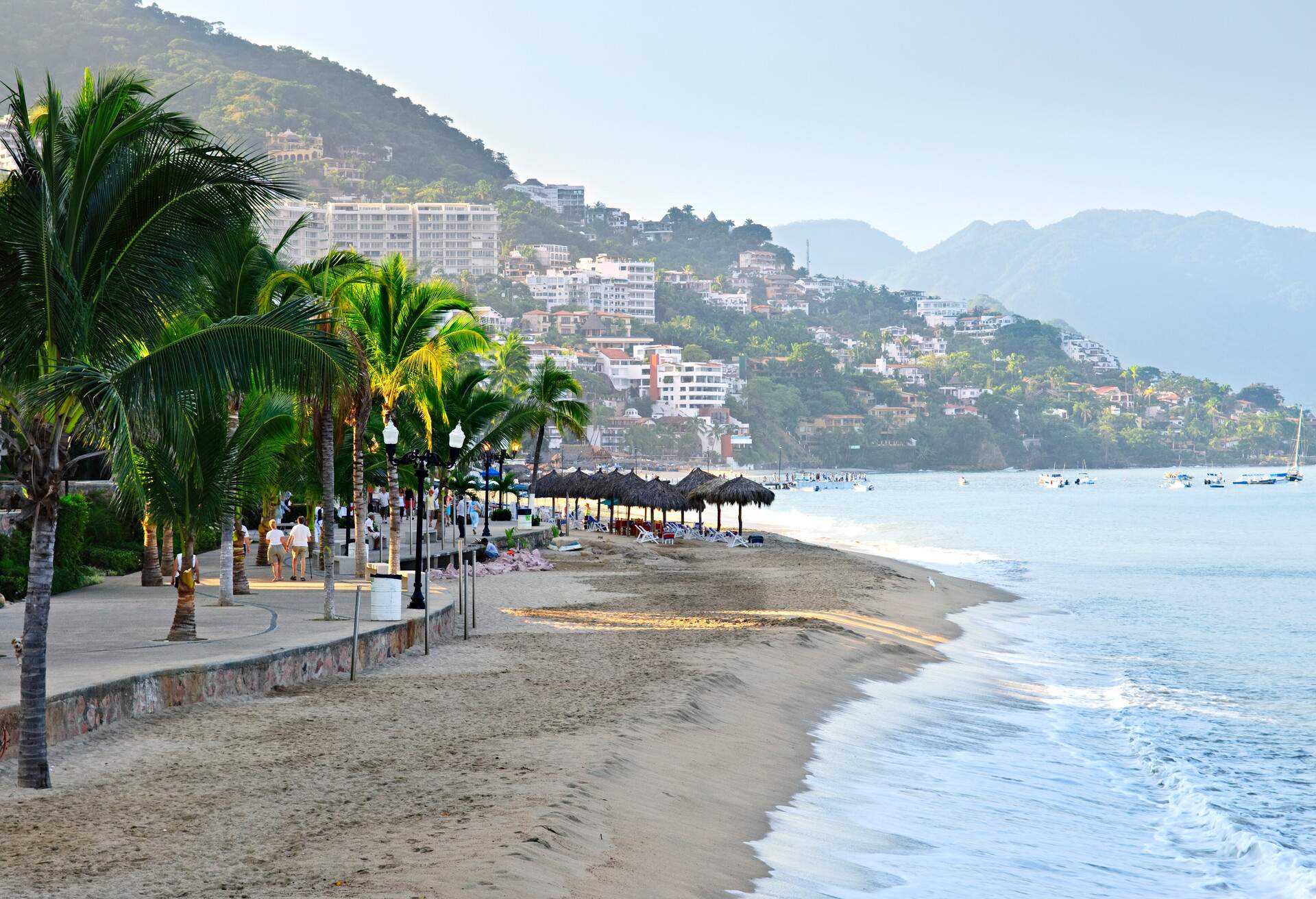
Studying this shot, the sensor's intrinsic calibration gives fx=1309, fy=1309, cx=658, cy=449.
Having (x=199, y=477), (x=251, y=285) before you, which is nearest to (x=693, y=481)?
(x=251, y=285)

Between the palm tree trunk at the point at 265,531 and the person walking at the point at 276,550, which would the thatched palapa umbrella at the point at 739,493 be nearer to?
the palm tree trunk at the point at 265,531

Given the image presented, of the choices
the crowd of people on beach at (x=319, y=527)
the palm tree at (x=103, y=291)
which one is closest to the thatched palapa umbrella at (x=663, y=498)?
the crowd of people on beach at (x=319, y=527)

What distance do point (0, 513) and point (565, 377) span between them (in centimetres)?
2836

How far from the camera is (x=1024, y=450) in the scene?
19538cm

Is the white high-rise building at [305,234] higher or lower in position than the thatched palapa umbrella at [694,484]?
higher

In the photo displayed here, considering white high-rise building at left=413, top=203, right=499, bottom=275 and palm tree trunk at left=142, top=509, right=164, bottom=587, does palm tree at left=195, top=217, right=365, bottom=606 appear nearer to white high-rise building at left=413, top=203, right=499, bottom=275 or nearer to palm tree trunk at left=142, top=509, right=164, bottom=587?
palm tree trunk at left=142, top=509, right=164, bottom=587

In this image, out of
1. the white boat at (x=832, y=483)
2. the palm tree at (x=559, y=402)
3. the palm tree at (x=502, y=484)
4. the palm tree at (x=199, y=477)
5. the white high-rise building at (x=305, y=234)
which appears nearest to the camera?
the palm tree at (x=199, y=477)

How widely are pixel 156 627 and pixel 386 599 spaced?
101 inches

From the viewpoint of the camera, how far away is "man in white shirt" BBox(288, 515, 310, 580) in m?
22.0

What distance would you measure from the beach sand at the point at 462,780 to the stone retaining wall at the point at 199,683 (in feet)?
0.57

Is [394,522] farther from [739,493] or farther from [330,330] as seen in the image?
[739,493]

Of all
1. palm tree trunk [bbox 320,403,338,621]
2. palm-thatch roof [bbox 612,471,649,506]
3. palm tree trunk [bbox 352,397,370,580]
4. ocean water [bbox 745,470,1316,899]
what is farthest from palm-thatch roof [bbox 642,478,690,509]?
palm tree trunk [bbox 320,403,338,621]

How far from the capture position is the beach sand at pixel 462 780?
21.0 ft

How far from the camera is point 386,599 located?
15539 millimetres
